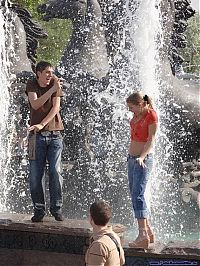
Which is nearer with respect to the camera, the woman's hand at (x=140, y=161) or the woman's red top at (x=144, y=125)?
the woman's hand at (x=140, y=161)

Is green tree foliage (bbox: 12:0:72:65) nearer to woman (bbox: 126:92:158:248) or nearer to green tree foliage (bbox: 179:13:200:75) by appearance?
green tree foliage (bbox: 179:13:200:75)

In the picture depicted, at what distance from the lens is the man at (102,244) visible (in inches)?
160

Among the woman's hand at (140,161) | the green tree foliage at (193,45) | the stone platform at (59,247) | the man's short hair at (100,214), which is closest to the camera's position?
the man's short hair at (100,214)

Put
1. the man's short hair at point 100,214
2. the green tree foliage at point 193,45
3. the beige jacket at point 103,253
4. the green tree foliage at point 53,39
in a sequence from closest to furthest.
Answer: the beige jacket at point 103,253, the man's short hair at point 100,214, the green tree foliage at point 53,39, the green tree foliage at point 193,45

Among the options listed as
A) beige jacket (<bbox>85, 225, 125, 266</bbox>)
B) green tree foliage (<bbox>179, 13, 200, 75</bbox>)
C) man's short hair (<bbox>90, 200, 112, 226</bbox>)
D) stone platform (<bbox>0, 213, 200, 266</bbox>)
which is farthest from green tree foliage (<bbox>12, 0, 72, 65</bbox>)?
beige jacket (<bbox>85, 225, 125, 266</bbox>)

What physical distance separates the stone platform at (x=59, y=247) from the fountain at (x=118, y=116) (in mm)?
3243

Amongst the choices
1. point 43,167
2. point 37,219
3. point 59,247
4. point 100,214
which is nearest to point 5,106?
point 43,167

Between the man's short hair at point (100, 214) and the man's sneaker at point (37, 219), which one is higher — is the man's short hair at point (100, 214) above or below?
above

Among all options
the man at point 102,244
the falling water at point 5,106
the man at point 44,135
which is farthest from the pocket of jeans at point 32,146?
the falling water at point 5,106

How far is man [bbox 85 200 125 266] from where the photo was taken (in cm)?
406

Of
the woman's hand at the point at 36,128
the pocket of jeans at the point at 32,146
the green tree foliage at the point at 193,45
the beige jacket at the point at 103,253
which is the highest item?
the green tree foliage at the point at 193,45

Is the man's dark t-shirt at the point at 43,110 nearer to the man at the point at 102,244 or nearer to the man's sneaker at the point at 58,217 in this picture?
the man's sneaker at the point at 58,217

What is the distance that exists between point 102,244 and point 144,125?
1829 millimetres

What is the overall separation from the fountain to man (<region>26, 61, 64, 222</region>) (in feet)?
A: 10.1
